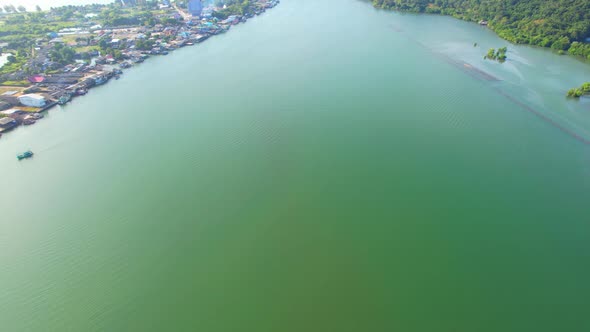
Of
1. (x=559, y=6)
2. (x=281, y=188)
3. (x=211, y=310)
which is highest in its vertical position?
(x=559, y=6)

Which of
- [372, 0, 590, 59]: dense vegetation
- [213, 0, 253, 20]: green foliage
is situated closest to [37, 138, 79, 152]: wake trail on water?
[213, 0, 253, 20]: green foliage

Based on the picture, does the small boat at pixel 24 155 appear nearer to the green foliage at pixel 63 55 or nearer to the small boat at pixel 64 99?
the small boat at pixel 64 99

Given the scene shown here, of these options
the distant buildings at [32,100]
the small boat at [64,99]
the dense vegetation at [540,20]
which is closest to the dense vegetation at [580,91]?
the dense vegetation at [540,20]

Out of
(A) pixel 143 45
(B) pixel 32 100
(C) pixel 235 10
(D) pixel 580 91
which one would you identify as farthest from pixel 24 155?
(C) pixel 235 10

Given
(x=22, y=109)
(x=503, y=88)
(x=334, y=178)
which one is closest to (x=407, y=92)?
(x=503, y=88)

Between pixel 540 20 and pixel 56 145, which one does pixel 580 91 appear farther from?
pixel 56 145

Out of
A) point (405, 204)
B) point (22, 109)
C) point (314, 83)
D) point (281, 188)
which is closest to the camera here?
point (405, 204)

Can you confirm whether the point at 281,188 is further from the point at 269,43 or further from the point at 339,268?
the point at 269,43
